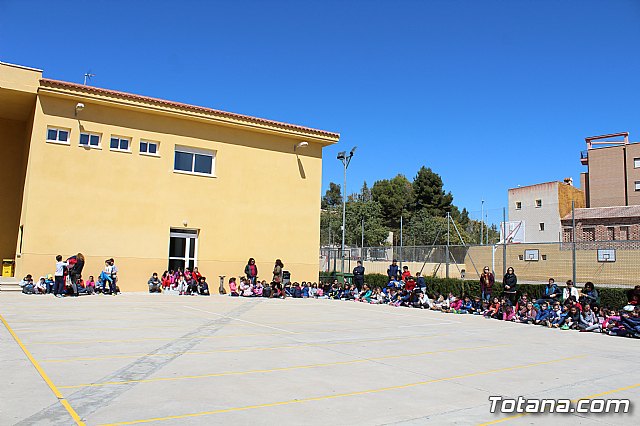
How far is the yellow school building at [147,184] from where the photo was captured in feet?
62.3

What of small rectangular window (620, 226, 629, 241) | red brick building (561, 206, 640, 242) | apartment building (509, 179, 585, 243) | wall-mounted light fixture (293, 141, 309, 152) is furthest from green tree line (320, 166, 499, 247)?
wall-mounted light fixture (293, 141, 309, 152)

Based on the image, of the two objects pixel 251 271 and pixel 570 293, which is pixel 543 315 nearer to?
pixel 570 293

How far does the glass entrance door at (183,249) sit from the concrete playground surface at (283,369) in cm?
776

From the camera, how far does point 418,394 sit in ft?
20.4

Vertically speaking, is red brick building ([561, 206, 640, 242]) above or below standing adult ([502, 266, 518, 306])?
above

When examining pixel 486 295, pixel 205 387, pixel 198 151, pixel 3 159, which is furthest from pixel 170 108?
pixel 205 387

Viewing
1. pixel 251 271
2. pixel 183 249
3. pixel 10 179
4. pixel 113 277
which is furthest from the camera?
pixel 10 179

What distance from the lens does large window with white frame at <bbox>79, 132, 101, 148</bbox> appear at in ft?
65.1

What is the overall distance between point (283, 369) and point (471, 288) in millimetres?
15305

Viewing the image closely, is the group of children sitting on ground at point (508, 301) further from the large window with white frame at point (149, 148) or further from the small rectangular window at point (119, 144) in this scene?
the small rectangular window at point (119, 144)

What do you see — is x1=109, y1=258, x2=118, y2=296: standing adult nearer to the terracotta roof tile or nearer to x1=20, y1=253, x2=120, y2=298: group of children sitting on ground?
x1=20, y1=253, x2=120, y2=298: group of children sitting on ground

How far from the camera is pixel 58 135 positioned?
19.4 m

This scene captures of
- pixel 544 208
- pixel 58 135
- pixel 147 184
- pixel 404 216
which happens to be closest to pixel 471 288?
pixel 147 184

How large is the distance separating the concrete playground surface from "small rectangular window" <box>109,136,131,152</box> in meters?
8.76
